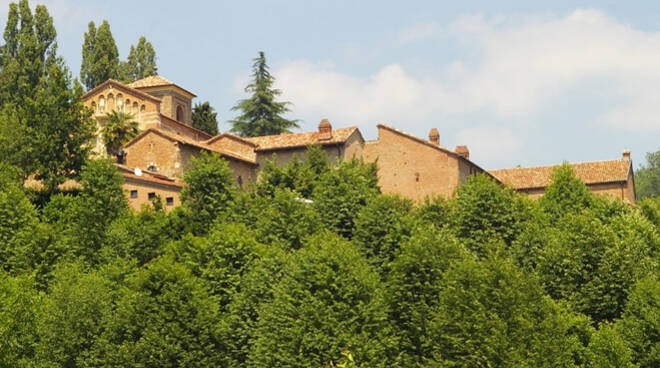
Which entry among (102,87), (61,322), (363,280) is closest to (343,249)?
(363,280)

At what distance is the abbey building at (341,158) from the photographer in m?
58.8

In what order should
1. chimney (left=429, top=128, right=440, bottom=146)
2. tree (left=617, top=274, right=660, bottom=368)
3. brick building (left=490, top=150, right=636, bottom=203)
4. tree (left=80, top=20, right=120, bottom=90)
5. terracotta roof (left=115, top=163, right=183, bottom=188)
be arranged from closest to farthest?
tree (left=617, top=274, right=660, bottom=368), terracotta roof (left=115, top=163, right=183, bottom=188), chimney (left=429, top=128, right=440, bottom=146), brick building (left=490, top=150, right=636, bottom=203), tree (left=80, top=20, right=120, bottom=90)

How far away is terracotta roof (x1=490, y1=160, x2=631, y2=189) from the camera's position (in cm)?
6838

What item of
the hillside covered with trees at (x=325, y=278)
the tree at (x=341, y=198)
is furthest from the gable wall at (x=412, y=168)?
the tree at (x=341, y=198)

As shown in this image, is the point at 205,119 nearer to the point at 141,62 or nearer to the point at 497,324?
the point at 141,62

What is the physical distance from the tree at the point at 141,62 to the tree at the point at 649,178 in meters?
86.8

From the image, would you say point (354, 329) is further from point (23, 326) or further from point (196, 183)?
point (196, 183)

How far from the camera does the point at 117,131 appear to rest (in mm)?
67312

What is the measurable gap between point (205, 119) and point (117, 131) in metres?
16.8

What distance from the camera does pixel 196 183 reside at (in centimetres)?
5097

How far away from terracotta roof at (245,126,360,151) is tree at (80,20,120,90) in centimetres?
2837

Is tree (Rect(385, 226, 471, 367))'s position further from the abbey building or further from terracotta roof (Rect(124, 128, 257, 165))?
terracotta roof (Rect(124, 128, 257, 165))

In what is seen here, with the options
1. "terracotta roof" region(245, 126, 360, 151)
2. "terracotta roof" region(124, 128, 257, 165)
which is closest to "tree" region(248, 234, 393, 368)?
"terracotta roof" region(124, 128, 257, 165)

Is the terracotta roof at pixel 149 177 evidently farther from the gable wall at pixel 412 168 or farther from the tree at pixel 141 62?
the tree at pixel 141 62
